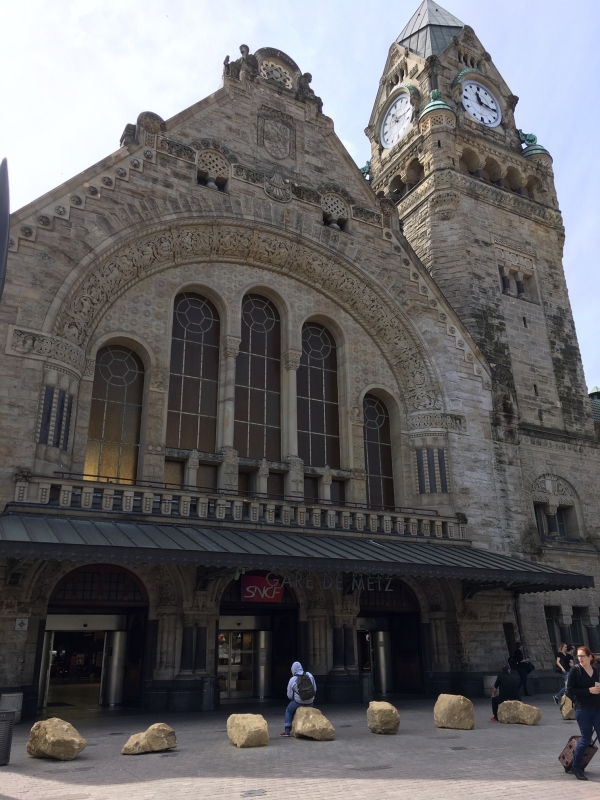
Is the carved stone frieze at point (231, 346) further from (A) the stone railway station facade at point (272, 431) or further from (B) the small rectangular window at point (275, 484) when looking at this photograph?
(B) the small rectangular window at point (275, 484)

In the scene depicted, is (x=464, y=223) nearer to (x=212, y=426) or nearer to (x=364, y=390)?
(x=364, y=390)

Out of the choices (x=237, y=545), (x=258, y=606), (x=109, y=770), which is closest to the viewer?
(x=109, y=770)

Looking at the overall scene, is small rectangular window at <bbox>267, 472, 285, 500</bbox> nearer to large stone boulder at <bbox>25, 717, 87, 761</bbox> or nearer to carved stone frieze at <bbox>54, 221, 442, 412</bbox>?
carved stone frieze at <bbox>54, 221, 442, 412</bbox>

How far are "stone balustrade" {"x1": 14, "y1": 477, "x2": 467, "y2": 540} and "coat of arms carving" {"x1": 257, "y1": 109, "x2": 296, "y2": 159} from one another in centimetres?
1245

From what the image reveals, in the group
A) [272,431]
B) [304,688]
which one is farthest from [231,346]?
[304,688]

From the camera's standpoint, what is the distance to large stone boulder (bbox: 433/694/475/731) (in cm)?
1301

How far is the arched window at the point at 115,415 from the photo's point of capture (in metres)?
18.1

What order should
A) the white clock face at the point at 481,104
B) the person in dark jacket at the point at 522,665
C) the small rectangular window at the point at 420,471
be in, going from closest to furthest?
the person in dark jacket at the point at 522,665
the small rectangular window at the point at 420,471
the white clock face at the point at 481,104

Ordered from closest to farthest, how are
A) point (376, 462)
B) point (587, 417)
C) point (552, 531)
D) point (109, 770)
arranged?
1. point (109, 770)
2. point (376, 462)
3. point (552, 531)
4. point (587, 417)

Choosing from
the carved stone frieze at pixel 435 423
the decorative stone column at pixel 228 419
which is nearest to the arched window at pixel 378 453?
the carved stone frieze at pixel 435 423

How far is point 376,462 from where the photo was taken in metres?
22.6

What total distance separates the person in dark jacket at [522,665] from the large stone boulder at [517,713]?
18.0 ft

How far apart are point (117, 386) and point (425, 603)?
11531 millimetres

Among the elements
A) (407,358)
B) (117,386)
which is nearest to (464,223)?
(407,358)
